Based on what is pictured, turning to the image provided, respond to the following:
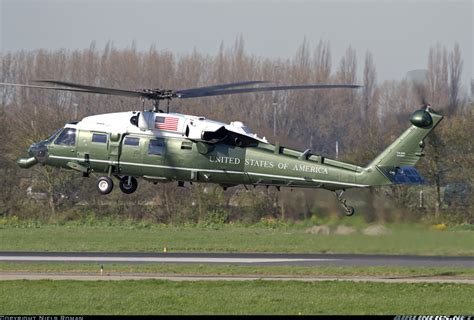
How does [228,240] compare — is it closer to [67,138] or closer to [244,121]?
[67,138]

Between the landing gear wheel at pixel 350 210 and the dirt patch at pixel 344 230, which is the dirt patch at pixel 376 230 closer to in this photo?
the dirt patch at pixel 344 230

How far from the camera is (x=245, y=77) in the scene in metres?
112

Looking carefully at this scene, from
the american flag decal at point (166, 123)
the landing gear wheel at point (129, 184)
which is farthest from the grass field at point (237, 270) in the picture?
the american flag decal at point (166, 123)

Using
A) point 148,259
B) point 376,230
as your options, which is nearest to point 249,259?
point 148,259

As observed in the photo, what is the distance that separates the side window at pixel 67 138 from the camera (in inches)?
1351

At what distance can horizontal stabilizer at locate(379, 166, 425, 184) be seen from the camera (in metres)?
30.9

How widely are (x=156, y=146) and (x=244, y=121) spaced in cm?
5218

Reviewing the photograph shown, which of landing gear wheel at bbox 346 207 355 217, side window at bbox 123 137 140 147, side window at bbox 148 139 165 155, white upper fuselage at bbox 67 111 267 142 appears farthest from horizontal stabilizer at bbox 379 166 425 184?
side window at bbox 123 137 140 147

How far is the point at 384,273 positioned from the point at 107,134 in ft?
33.6

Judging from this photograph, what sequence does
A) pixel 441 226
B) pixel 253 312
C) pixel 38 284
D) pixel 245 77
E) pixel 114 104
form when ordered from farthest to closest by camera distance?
pixel 245 77 < pixel 114 104 < pixel 441 226 < pixel 38 284 < pixel 253 312

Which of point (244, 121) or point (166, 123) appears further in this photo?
point (244, 121)

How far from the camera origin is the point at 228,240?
44.9 metres

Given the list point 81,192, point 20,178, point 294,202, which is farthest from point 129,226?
point 294,202

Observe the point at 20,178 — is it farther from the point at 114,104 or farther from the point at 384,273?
the point at 384,273
